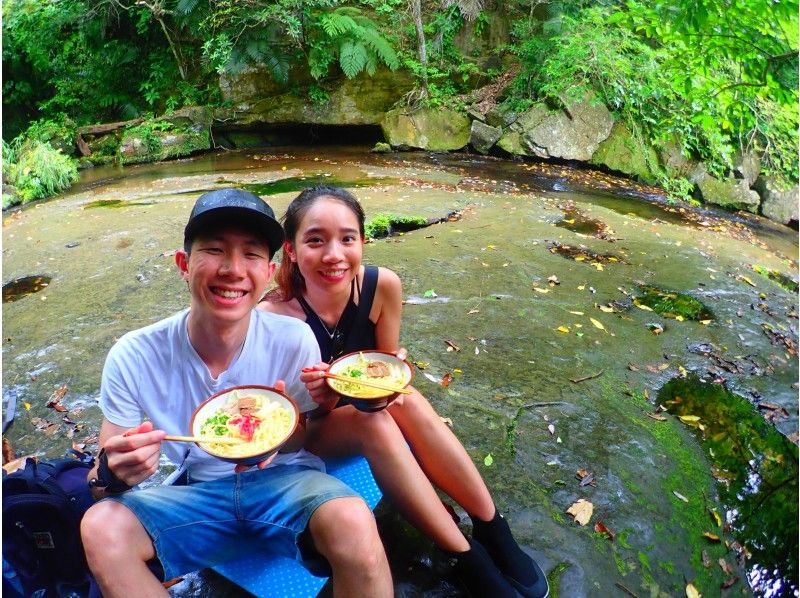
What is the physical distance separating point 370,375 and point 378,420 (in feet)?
0.58

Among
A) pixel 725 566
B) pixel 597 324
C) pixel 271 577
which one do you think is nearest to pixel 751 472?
pixel 725 566

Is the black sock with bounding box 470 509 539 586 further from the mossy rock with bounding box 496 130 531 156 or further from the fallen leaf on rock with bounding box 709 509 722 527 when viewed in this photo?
the mossy rock with bounding box 496 130 531 156

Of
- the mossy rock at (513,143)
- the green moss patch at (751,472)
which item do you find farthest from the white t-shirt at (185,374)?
the mossy rock at (513,143)

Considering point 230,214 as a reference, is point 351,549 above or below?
below

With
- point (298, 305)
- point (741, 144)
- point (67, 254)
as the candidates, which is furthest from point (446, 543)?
point (741, 144)

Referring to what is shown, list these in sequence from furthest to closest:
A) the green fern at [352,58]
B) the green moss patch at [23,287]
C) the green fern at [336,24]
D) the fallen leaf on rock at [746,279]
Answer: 1. the green fern at [352,58]
2. the green fern at [336,24]
3. the fallen leaf on rock at [746,279]
4. the green moss patch at [23,287]

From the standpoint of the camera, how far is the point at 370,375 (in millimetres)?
1986

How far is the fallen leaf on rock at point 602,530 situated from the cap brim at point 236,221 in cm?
196

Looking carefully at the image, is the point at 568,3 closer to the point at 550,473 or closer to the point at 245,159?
the point at 245,159

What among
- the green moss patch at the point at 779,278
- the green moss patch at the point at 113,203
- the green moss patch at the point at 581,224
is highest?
the green moss patch at the point at 113,203

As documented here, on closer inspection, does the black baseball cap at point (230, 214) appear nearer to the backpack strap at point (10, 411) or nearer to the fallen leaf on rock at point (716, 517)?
the backpack strap at point (10, 411)

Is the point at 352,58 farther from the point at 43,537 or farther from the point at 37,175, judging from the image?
the point at 43,537

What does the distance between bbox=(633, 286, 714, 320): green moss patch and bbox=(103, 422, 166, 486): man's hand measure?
4291 millimetres

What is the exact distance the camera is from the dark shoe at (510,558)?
6.52 ft
